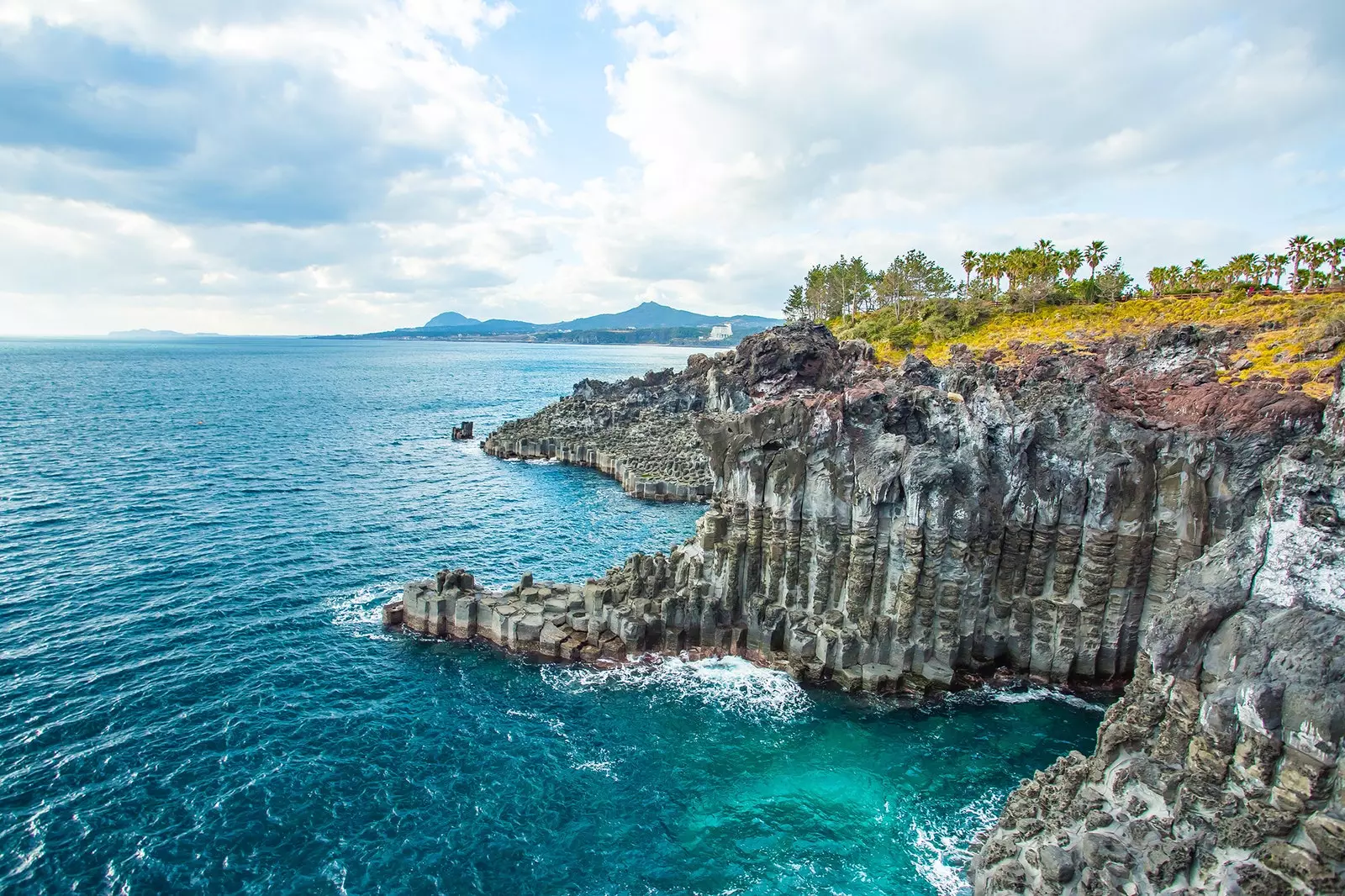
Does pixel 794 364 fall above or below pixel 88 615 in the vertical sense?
above

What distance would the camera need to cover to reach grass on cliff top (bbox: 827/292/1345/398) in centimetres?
6469

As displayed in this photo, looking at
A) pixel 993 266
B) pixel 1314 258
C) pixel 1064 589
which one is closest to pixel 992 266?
pixel 993 266

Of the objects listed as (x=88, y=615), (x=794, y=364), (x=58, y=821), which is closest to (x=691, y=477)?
(x=794, y=364)

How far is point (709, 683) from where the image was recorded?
37562mm

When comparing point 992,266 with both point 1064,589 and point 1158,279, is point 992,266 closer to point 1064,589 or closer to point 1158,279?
point 1158,279

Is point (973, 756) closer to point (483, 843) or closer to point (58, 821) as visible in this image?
point (483, 843)

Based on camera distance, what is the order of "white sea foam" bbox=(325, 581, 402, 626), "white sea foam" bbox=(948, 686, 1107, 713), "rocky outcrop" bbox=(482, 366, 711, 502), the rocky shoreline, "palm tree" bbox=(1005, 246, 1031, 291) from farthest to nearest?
"palm tree" bbox=(1005, 246, 1031, 291), "rocky outcrop" bbox=(482, 366, 711, 502), "white sea foam" bbox=(325, 581, 402, 626), "white sea foam" bbox=(948, 686, 1107, 713), the rocky shoreline

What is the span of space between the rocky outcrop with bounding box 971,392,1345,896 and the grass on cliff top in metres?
37.2

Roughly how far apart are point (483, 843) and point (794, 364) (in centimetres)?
7282

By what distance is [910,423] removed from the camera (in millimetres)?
40844

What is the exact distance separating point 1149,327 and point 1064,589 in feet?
305

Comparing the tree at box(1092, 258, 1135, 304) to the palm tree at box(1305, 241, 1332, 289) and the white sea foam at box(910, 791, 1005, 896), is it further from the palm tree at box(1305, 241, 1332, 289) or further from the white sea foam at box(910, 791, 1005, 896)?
the white sea foam at box(910, 791, 1005, 896)

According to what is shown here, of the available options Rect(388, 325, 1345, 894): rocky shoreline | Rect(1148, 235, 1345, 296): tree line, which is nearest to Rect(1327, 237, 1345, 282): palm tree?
Rect(1148, 235, 1345, 296): tree line

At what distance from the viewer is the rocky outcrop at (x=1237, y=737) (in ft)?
52.8
